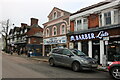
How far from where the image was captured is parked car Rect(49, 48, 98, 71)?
30.3 ft

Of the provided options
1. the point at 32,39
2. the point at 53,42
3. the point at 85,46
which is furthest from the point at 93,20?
the point at 32,39

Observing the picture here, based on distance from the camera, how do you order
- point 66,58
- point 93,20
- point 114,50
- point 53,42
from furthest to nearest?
point 53,42 < point 93,20 < point 114,50 < point 66,58

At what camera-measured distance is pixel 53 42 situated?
21.3 metres

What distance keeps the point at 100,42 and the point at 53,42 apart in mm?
9487

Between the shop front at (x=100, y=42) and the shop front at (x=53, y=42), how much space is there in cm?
162

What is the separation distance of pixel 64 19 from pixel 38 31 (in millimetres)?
20838

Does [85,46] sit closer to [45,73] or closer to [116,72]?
[116,72]

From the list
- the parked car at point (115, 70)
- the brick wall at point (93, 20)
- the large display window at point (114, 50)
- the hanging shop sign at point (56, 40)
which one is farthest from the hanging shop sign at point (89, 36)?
the parked car at point (115, 70)

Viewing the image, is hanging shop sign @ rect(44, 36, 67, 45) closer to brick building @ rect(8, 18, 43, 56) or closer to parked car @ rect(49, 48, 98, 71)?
parked car @ rect(49, 48, 98, 71)

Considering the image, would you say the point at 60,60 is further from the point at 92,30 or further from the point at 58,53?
the point at 92,30

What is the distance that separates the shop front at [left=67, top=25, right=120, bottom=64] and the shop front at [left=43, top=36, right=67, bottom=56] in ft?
5.31

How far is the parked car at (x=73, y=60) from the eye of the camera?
9.23m

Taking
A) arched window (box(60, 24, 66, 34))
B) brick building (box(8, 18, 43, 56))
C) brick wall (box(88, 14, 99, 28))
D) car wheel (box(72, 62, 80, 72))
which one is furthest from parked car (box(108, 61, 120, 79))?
brick building (box(8, 18, 43, 56))

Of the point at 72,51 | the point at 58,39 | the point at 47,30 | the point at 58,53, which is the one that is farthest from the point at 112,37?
the point at 47,30
